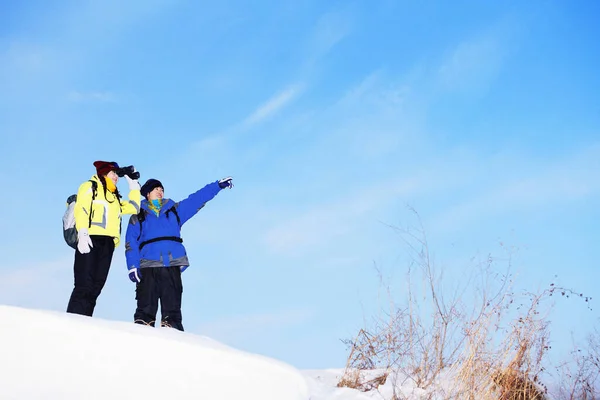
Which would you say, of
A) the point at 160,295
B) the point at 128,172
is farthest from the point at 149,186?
the point at 160,295

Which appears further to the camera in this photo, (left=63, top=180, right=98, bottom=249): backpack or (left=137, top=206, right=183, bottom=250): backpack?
(left=137, top=206, right=183, bottom=250): backpack

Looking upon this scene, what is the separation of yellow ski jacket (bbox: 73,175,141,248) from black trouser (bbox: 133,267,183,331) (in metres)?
0.47

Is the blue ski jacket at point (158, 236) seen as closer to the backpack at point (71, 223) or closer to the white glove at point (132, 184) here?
the white glove at point (132, 184)

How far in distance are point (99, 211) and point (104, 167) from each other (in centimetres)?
50

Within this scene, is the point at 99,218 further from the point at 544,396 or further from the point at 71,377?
the point at 544,396

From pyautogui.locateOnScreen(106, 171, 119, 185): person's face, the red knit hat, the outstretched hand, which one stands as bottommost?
pyautogui.locateOnScreen(106, 171, 119, 185): person's face

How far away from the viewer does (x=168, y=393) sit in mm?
3186

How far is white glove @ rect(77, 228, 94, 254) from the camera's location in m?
5.70

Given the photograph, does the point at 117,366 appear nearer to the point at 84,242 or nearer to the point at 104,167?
the point at 84,242

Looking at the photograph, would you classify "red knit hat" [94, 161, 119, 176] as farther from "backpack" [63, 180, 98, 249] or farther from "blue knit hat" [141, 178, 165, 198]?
"blue knit hat" [141, 178, 165, 198]

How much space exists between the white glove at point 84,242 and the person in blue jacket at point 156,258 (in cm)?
52

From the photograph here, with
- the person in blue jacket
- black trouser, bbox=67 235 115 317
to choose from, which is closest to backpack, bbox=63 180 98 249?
black trouser, bbox=67 235 115 317

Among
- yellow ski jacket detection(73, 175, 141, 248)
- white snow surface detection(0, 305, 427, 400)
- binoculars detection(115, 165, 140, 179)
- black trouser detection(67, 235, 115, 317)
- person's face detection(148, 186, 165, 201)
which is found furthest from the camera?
person's face detection(148, 186, 165, 201)

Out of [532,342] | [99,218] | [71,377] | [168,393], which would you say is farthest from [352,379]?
[99,218]
